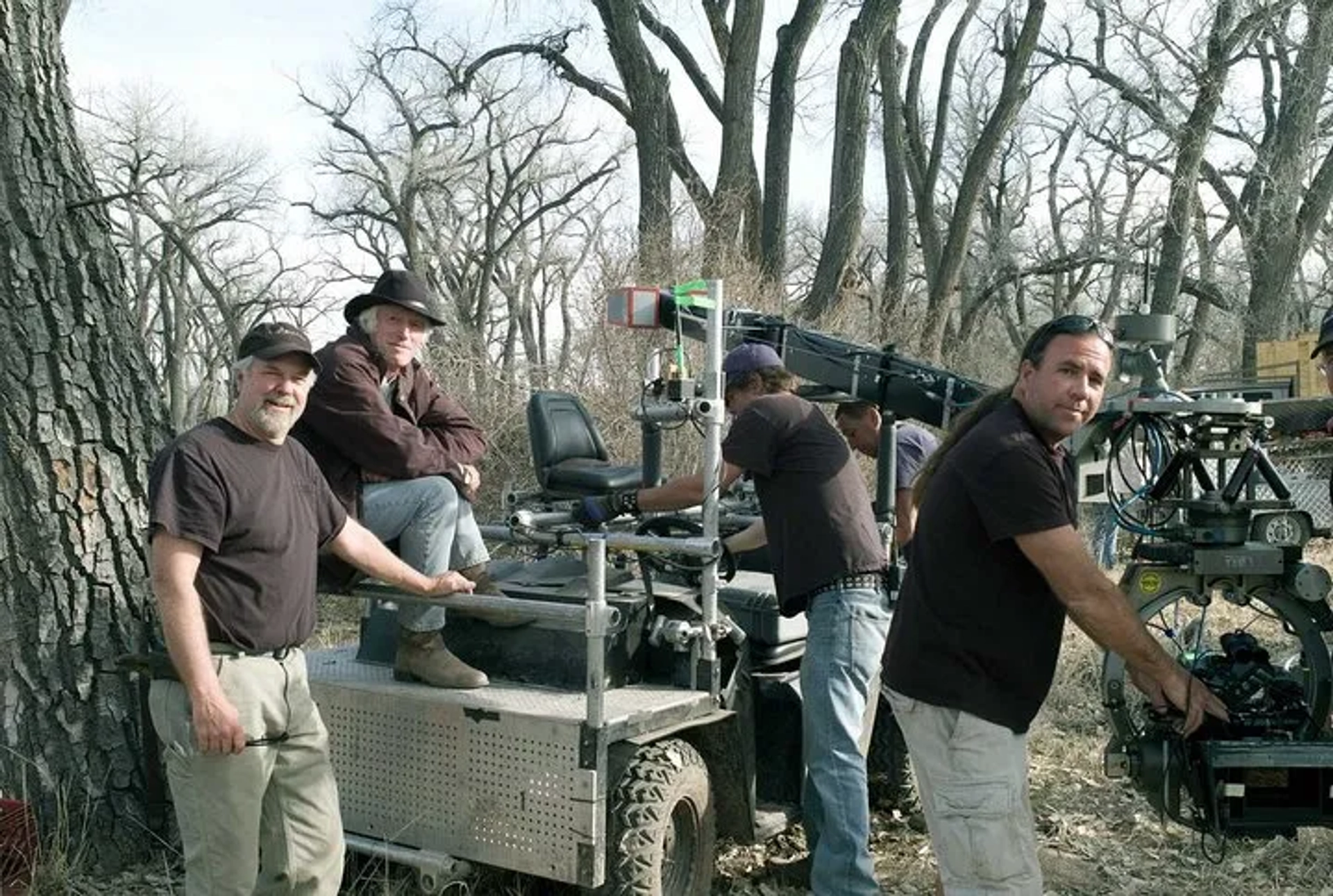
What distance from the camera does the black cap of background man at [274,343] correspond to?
379cm

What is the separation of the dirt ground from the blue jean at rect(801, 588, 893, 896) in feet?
1.92

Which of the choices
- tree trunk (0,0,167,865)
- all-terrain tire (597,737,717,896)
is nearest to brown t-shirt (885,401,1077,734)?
all-terrain tire (597,737,717,896)

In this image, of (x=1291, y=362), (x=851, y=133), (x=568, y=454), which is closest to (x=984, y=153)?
(x=851, y=133)

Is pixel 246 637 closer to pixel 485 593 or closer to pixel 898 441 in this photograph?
pixel 485 593

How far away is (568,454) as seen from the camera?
6.01m

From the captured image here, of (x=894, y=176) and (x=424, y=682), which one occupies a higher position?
(x=894, y=176)

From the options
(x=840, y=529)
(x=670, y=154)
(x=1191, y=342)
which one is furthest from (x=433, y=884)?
(x=1191, y=342)

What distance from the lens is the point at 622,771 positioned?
4238mm

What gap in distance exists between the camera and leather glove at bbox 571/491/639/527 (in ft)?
16.6

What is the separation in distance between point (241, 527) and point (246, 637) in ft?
1.03

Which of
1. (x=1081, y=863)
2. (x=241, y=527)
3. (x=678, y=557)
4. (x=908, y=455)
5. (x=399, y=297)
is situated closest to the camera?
(x=241, y=527)

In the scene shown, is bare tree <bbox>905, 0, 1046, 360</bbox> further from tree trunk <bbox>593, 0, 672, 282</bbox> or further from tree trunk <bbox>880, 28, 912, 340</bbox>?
tree trunk <bbox>593, 0, 672, 282</bbox>

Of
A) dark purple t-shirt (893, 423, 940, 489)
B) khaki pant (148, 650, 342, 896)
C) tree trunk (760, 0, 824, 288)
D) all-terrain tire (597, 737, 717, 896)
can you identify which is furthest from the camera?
tree trunk (760, 0, 824, 288)

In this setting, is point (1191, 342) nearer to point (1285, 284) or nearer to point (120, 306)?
point (1285, 284)
